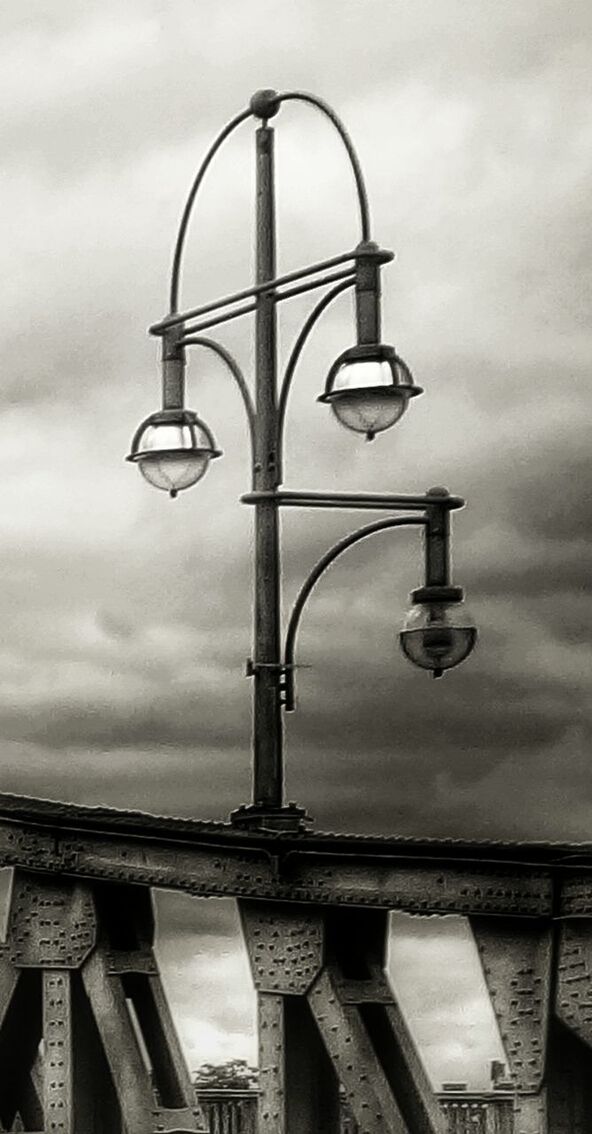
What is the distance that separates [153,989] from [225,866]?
74 cm

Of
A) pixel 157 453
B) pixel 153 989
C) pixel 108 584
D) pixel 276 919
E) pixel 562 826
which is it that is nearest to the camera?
pixel 276 919

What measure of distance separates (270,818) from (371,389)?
1644mm

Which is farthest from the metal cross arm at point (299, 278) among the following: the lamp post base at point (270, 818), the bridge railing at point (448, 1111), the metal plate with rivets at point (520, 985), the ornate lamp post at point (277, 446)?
the bridge railing at point (448, 1111)

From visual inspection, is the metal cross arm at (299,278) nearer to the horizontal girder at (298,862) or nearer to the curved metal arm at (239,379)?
the curved metal arm at (239,379)

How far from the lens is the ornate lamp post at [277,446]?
9641mm

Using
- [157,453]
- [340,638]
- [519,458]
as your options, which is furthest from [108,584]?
[157,453]

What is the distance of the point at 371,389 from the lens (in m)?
9.59

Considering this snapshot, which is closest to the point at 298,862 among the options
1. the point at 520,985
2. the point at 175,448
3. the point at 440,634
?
the point at 520,985

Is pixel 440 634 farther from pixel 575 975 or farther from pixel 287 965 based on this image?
pixel 575 975

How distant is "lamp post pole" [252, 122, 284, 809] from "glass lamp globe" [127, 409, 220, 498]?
24 cm

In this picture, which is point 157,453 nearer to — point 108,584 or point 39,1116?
point 39,1116

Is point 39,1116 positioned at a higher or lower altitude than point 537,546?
lower

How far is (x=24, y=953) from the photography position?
31.7ft

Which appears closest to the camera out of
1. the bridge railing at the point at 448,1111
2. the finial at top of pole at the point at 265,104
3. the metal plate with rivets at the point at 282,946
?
the metal plate with rivets at the point at 282,946
